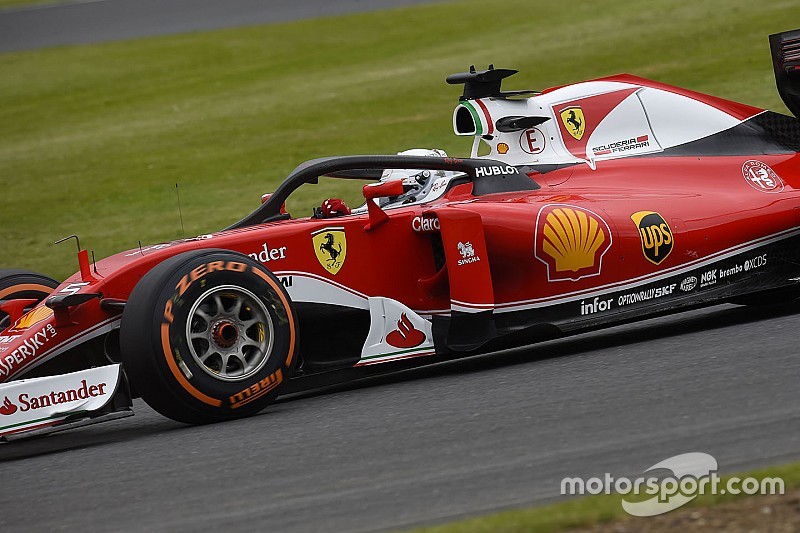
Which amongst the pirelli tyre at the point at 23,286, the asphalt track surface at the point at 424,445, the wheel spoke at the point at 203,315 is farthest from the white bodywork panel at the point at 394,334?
the pirelli tyre at the point at 23,286

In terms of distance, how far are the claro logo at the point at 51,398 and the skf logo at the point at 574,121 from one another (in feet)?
11.1

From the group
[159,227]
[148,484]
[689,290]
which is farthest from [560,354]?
[159,227]

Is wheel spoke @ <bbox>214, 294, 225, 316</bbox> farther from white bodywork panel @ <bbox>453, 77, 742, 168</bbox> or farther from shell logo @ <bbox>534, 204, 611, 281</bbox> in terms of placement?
white bodywork panel @ <bbox>453, 77, 742, 168</bbox>

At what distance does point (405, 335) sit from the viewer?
6578 mm

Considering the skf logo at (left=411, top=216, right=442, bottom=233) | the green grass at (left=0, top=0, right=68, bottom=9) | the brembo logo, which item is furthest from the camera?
the green grass at (left=0, top=0, right=68, bottom=9)

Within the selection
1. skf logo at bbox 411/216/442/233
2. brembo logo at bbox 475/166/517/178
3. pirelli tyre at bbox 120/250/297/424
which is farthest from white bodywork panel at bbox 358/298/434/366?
brembo logo at bbox 475/166/517/178

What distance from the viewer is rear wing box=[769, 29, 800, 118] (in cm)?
800

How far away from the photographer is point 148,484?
4852mm

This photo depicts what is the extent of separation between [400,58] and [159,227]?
10.4 m

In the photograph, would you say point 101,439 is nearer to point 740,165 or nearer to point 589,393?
point 589,393

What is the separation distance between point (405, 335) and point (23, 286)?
2.32 metres

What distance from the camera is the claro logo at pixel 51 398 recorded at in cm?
559

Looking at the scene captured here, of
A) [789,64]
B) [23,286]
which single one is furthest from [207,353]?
[789,64]

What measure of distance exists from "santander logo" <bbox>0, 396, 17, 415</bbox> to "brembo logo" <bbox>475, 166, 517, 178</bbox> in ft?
9.46
